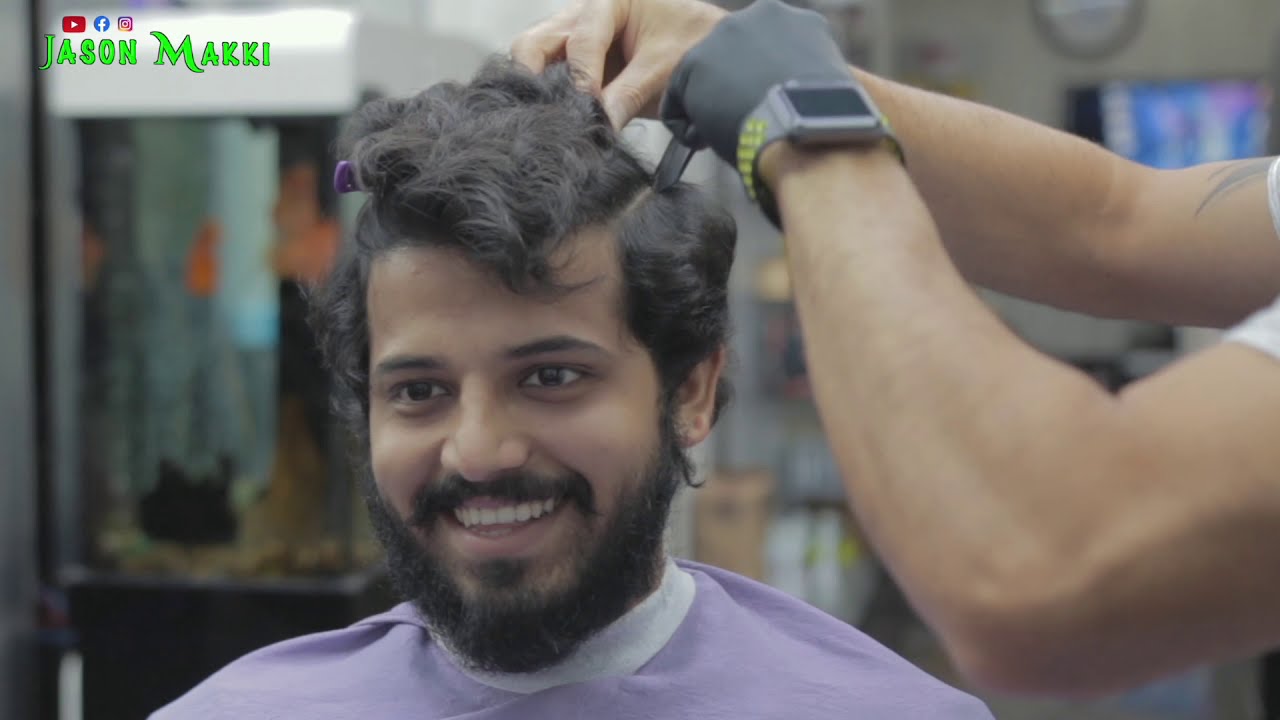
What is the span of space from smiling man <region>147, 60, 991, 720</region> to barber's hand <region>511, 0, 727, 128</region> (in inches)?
2.4

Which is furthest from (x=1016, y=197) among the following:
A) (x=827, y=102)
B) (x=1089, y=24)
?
(x=1089, y=24)

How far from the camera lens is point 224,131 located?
12.4 feet

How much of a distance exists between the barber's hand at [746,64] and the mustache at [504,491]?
441 mm

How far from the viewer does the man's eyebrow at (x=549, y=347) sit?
164 cm

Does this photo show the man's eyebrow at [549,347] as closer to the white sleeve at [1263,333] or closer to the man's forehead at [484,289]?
the man's forehead at [484,289]

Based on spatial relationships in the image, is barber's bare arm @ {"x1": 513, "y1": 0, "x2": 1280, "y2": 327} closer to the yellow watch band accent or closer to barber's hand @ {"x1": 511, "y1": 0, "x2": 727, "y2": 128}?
barber's hand @ {"x1": 511, "y1": 0, "x2": 727, "y2": 128}

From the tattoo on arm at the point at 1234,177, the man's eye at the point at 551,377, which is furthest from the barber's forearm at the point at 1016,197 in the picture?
the man's eye at the point at 551,377

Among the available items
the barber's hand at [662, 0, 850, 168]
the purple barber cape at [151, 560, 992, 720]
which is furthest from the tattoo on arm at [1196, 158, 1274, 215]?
the purple barber cape at [151, 560, 992, 720]

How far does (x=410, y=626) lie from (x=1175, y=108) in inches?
263

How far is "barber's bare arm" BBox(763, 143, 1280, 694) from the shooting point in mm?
1070

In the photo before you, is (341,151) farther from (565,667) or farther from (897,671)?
(897,671)

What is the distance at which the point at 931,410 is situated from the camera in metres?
1.13

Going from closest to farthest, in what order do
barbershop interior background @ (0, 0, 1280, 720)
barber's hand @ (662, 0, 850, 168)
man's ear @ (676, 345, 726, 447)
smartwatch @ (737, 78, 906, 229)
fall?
smartwatch @ (737, 78, 906, 229), barber's hand @ (662, 0, 850, 168), man's ear @ (676, 345, 726, 447), barbershop interior background @ (0, 0, 1280, 720)

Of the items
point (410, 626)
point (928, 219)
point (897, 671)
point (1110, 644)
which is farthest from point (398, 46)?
point (1110, 644)
